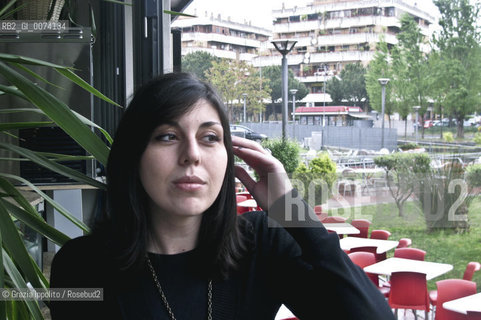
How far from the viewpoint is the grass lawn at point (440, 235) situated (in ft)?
23.1

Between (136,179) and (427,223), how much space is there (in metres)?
7.04

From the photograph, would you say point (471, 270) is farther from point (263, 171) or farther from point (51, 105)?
point (51, 105)

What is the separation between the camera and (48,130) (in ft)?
6.66

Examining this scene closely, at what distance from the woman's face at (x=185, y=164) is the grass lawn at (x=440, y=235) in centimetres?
656

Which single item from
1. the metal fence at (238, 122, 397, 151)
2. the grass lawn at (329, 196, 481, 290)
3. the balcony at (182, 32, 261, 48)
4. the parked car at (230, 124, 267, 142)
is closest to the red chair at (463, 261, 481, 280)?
the parked car at (230, 124, 267, 142)

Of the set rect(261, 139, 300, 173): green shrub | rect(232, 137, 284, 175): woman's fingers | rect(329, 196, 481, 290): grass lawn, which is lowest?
rect(329, 196, 481, 290): grass lawn

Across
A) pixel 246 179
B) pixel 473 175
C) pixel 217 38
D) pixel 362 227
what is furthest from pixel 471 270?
pixel 246 179

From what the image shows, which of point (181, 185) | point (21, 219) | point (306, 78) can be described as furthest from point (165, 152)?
point (306, 78)

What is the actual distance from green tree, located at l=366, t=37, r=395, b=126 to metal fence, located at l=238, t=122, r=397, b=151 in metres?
0.31

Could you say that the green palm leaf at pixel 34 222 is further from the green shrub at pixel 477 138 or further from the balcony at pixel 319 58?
the green shrub at pixel 477 138

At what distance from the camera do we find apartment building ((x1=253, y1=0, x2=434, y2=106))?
6.23 metres

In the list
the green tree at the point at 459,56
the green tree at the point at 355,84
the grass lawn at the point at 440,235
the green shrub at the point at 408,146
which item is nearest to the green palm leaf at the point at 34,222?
the green tree at the point at 355,84

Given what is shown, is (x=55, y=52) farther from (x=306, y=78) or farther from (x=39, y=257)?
(x=306, y=78)

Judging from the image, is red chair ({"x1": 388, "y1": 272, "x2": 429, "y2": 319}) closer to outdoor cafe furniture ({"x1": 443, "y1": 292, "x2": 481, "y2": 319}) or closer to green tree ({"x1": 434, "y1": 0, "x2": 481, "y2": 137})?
outdoor cafe furniture ({"x1": 443, "y1": 292, "x2": 481, "y2": 319})
